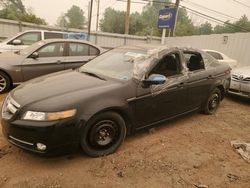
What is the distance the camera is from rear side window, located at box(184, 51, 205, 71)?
5.01 meters

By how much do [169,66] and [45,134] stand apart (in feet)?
7.95

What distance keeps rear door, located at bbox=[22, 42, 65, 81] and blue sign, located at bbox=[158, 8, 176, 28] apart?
6.91 m

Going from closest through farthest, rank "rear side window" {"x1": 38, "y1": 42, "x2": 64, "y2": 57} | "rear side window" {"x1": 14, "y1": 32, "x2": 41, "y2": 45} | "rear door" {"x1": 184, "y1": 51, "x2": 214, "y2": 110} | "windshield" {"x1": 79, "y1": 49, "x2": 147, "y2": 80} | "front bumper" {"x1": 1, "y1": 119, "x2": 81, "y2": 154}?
"front bumper" {"x1": 1, "y1": 119, "x2": 81, "y2": 154} → "windshield" {"x1": 79, "y1": 49, "x2": 147, "y2": 80} → "rear door" {"x1": 184, "y1": 51, "x2": 214, "y2": 110} → "rear side window" {"x1": 38, "y1": 42, "x2": 64, "y2": 57} → "rear side window" {"x1": 14, "y1": 32, "x2": 41, "y2": 45}

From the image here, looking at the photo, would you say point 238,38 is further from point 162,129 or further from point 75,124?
point 75,124

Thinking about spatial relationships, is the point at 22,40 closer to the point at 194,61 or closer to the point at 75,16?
the point at 194,61

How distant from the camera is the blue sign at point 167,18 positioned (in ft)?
41.5

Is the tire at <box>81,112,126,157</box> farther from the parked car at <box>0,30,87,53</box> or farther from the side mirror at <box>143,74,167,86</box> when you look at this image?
the parked car at <box>0,30,87,53</box>

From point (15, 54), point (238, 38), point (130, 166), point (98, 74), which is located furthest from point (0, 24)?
point (130, 166)

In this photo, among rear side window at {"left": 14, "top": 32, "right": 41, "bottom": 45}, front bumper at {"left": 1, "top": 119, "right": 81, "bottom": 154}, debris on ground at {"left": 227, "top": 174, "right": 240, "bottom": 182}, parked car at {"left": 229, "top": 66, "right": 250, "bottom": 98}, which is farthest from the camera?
rear side window at {"left": 14, "top": 32, "right": 41, "bottom": 45}

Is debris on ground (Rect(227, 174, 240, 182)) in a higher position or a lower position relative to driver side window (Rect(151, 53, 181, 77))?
lower

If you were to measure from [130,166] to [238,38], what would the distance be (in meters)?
12.5

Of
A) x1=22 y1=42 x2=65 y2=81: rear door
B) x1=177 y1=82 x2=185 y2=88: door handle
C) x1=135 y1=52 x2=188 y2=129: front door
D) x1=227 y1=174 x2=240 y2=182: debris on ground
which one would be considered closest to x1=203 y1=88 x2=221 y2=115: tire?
x1=135 y1=52 x2=188 y2=129: front door

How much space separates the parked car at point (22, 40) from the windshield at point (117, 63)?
20.5ft

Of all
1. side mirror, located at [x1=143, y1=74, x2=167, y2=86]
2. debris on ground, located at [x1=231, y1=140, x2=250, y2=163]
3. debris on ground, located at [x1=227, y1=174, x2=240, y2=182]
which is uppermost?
side mirror, located at [x1=143, y1=74, x2=167, y2=86]
